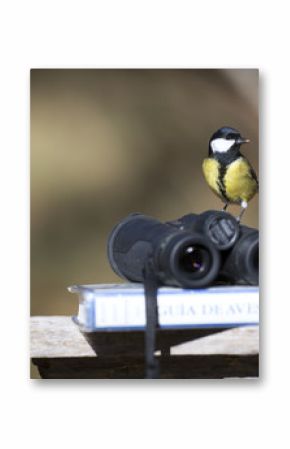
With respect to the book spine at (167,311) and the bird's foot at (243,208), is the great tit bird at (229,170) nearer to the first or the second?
the bird's foot at (243,208)

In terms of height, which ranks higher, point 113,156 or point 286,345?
point 113,156

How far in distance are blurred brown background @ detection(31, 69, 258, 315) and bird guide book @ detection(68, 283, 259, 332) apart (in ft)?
0.65

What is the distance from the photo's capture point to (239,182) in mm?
2264

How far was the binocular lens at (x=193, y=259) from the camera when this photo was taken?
6.19ft

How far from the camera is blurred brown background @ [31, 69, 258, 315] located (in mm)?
A: 2166

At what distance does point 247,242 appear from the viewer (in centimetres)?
198

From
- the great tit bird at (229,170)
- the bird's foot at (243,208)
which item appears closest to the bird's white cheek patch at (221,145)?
the great tit bird at (229,170)

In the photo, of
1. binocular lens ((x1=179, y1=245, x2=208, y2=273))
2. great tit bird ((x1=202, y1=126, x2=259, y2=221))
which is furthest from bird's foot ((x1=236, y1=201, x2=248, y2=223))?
binocular lens ((x1=179, y1=245, x2=208, y2=273))

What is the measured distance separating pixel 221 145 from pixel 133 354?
532 millimetres
